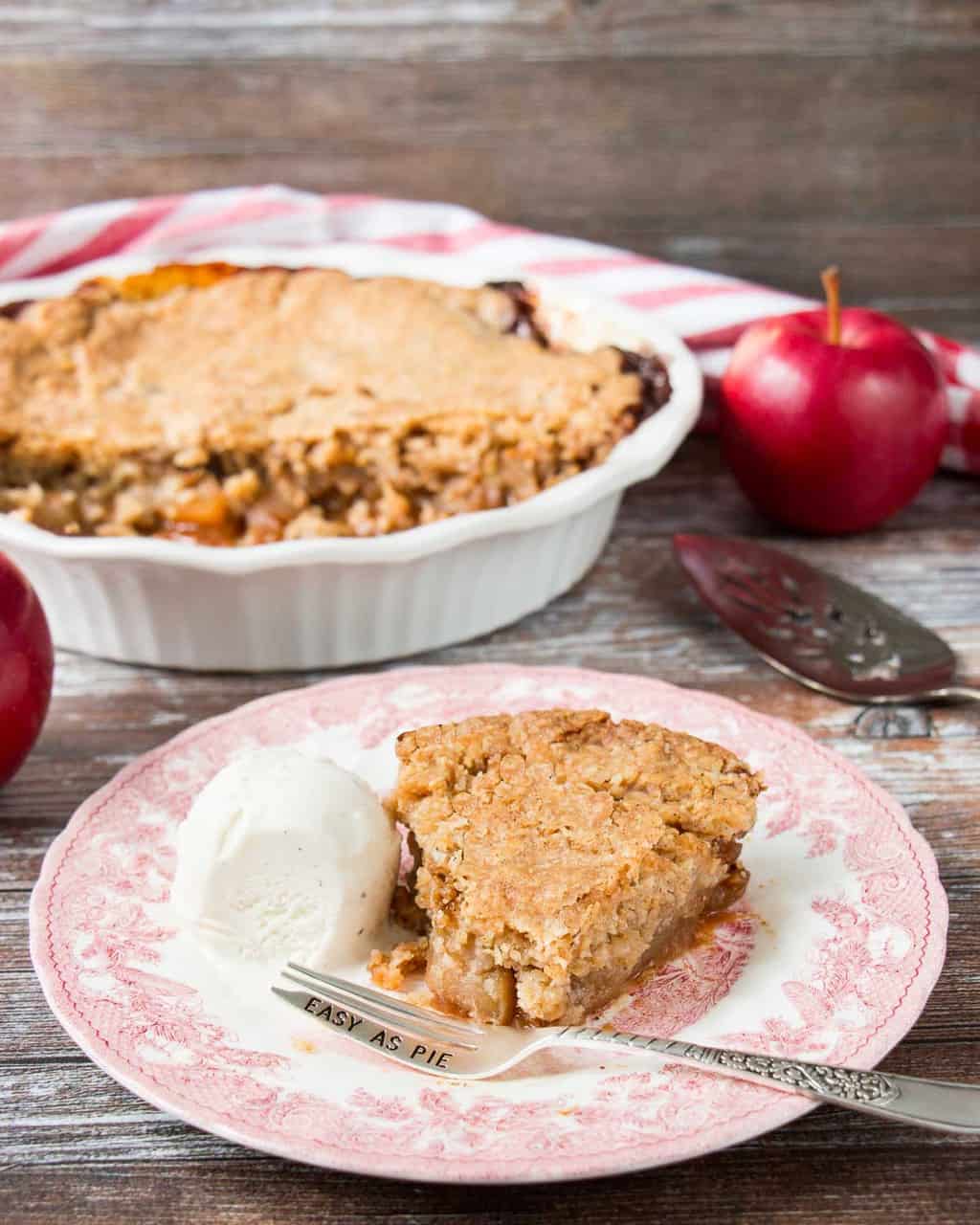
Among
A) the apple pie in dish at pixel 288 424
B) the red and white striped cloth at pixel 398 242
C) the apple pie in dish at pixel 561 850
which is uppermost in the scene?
the red and white striped cloth at pixel 398 242

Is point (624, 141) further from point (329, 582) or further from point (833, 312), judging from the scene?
point (329, 582)

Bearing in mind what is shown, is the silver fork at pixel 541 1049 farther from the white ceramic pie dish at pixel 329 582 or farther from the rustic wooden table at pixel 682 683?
the white ceramic pie dish at pixel 329 582

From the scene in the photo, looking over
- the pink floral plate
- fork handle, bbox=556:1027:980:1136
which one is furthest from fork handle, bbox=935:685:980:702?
fork handle, bbox=556:1027:980:1136

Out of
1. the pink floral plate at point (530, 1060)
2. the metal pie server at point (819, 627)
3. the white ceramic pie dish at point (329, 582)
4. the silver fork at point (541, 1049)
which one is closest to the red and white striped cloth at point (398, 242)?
the white ceramic pie dish at point (329, 582)

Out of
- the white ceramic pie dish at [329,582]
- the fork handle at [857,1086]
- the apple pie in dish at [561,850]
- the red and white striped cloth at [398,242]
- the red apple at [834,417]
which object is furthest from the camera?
the red and white striped cloth at [398,242]

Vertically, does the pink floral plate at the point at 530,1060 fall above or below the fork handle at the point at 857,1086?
below

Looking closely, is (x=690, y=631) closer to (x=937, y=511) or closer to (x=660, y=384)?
(x=660, y=384)

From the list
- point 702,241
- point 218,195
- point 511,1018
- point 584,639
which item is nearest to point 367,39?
point 218,195
